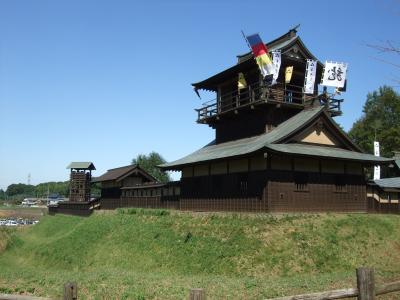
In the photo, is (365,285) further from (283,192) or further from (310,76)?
(310,76)

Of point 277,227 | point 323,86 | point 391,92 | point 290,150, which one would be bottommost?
point 277,227

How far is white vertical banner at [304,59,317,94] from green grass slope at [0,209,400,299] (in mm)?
9929

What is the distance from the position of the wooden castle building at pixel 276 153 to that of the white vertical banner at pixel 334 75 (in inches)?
37.4

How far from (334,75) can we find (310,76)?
179 cm

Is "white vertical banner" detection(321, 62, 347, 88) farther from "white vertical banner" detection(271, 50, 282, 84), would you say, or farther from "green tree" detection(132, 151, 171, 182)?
"green tree" detection(132, 151, 171, 182)

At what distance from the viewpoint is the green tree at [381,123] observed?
5878cm

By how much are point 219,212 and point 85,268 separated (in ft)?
30.2

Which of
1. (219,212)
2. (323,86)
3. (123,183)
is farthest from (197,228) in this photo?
(123,183)

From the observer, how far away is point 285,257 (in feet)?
60.4

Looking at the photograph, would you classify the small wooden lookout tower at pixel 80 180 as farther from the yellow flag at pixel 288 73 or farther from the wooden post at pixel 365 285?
the wooden post at pixel 365 285

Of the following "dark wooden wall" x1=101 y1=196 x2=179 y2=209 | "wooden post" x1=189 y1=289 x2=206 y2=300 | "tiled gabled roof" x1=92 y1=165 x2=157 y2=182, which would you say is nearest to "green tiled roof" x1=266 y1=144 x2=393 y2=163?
"dark wooden wall" x1=101 y1=196 x2=179 y2=209

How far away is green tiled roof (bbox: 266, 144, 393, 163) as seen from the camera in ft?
74.5

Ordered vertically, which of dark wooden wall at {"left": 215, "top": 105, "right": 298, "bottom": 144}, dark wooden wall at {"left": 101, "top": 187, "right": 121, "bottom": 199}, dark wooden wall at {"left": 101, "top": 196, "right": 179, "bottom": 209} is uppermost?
dark wooden wall at {"left": 215, "top": 105, "right": 298, "bottom": 144}

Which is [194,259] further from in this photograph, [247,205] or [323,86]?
[323,86]
